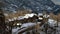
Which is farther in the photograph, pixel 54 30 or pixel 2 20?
pixel 54 30

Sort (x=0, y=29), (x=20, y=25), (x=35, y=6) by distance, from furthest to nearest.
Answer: (x=35, y=6), (x=20, y=25), (x=0, y=29)

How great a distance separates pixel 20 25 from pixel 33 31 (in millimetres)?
427

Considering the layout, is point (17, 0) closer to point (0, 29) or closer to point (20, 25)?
point (20, 25)

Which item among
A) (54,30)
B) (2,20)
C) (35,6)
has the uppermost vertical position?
(35,6)

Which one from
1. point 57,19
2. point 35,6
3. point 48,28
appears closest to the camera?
point 48,28

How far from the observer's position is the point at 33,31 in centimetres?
227

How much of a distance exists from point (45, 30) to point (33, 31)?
22cm

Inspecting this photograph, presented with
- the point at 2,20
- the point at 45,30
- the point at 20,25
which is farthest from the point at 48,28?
the point at 2,20

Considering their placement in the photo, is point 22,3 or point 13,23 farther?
point 22,3

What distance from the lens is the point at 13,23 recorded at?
254cm

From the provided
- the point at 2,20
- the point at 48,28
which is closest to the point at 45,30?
the point at 48,28

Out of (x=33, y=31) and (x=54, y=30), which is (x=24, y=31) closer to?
(x=33, y=31)

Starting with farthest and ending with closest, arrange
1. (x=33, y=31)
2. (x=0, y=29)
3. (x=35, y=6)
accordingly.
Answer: (x=35, y=6), (x=33, y=31), (x=0, y=29)

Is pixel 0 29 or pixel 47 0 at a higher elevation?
pixel 47 0
